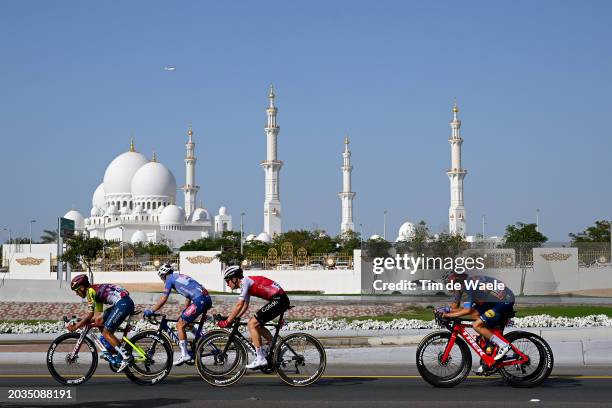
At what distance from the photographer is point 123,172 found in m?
125

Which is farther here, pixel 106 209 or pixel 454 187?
pixel 106 209

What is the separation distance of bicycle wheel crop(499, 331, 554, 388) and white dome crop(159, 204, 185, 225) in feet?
361

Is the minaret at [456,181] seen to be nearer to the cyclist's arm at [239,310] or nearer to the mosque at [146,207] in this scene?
the mosque at [146,207]

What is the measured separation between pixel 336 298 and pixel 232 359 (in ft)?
105

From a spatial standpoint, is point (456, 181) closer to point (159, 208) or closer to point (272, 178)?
point (272, 178)

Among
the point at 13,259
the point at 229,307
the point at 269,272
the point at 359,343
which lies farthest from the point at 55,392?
the point at 13,259

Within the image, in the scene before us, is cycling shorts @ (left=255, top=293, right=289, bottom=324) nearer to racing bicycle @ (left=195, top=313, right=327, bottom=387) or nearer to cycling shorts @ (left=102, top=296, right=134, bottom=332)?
racing bicycle @ (left=195, top=313, right=327, bottom=387)

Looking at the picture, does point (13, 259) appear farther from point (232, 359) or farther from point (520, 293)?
point (232, 359)

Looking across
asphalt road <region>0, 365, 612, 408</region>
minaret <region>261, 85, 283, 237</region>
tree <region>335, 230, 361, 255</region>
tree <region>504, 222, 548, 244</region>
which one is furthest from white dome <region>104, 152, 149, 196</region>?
asphalt road <region>0, 365, 612, 408</region>

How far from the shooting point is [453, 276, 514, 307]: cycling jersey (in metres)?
11.1

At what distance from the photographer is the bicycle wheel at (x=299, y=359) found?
11195mm

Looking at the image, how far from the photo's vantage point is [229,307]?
122 feet

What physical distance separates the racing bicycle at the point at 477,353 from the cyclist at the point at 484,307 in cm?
8

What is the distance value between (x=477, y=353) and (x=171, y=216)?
110 meters
